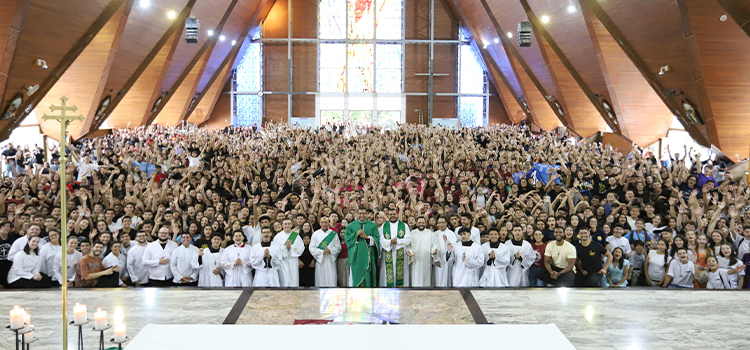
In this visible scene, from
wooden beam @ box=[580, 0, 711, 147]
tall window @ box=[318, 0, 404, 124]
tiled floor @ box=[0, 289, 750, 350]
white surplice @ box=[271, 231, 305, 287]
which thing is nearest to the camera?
tiled floor @ box=[0, 289, 750, 350]

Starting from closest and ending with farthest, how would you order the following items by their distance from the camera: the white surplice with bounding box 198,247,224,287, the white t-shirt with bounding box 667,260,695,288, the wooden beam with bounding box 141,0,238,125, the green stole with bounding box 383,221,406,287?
the white t-shirt with bounding box 667,260,695,288
the white surplice with bounding box 198,247,224,287
the green stole with bounding box 383,221,406,287
the wooden beam with bounding box 141,0,238,125

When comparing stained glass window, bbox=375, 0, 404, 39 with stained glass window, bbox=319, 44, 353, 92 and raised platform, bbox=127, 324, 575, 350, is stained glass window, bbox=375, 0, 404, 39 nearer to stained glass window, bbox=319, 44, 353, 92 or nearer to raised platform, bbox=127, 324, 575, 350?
stained glass window, bbox=319, 44, 353, 92

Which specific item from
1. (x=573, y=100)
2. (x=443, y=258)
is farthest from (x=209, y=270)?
(x=573, y=100)

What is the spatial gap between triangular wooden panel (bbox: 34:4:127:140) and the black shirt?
12.3 metres

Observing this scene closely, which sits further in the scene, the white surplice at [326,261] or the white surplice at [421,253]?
the white surplice at [421,253]

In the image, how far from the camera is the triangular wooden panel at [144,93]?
18.5 m

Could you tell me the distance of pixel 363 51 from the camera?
2942 cm

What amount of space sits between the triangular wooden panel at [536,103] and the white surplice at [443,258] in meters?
16.5

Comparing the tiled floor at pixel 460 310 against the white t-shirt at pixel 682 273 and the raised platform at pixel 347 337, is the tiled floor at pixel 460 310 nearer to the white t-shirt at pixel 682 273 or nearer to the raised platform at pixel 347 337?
the white t-shirt at pixel 682 273

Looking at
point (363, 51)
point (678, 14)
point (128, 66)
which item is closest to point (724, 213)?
point (678, 14)

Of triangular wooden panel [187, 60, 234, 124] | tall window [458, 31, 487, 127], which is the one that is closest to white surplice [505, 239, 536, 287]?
tall window [458, 31, 487, 127]

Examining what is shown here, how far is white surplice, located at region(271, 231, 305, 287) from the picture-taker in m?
6.99

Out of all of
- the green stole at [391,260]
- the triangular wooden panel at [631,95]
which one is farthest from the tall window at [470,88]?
the green stole at [391,260]

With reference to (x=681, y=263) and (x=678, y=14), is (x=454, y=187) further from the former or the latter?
(x=678, y=14)
